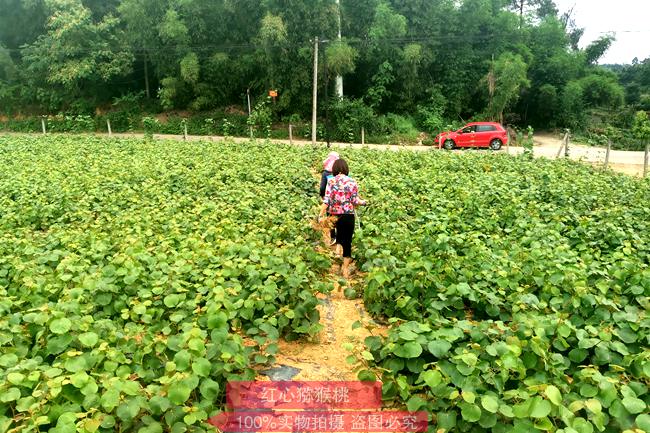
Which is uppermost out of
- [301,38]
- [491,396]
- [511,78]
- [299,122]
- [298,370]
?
[301,38]

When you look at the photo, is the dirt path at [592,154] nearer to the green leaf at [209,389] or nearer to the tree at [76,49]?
the green leaf at [209,389]

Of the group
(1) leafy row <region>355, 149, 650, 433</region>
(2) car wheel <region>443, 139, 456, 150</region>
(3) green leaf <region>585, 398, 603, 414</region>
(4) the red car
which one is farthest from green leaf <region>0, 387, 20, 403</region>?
(2) car wheel <region>443, 139, 456, 150</region>

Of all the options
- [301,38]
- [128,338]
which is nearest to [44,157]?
[128,338]

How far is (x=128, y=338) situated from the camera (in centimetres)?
326

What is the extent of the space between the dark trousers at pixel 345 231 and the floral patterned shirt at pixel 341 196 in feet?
0.25

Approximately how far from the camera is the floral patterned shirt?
17.9 feet

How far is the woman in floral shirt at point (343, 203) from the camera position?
546 centimetres

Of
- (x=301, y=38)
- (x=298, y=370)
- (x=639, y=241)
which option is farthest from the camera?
(x=301, y=38)

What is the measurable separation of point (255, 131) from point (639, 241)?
21.8m

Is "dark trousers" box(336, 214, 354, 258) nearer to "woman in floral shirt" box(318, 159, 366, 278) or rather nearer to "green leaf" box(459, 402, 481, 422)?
"woman in floral shirt" box(318, 159, 366, 278)

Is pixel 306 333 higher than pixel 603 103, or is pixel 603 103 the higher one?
pixel 603 103

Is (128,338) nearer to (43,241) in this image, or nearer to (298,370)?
(298,370)

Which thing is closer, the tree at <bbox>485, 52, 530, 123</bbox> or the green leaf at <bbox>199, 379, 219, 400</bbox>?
the green leaf at <bbox>199, 379, 219, 400</bbox>

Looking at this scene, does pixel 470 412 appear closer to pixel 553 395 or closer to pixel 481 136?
pixel 553 395
